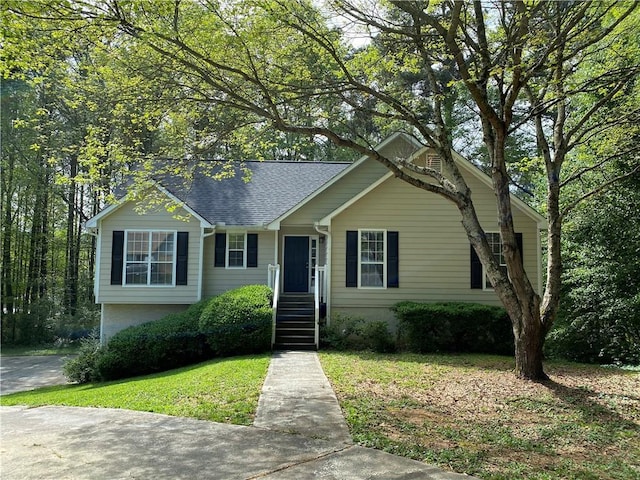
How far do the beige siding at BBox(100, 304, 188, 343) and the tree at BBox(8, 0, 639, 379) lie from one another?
8.37 meters

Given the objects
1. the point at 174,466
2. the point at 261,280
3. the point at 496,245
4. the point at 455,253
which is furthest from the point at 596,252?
the point at 174,466

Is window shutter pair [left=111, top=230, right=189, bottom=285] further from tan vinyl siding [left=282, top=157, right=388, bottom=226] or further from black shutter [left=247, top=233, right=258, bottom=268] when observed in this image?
tan vinyl siding [left=282, top=157, right=388, bottom=226]

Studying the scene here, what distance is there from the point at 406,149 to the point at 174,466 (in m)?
12.3

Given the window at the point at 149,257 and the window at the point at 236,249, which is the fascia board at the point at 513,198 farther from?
the window at the point at 149,257

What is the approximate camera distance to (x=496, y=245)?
1395 centimetres

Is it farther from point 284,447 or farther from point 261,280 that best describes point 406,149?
point 284,447

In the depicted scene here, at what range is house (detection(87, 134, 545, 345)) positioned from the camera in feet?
45.1

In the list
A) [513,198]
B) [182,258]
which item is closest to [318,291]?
[182,258]

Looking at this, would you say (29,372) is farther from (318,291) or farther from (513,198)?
(513,198)

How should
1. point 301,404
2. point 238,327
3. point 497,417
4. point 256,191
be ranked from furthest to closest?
point 256,191 < point 238,327 < point 301,404 < point 497,417

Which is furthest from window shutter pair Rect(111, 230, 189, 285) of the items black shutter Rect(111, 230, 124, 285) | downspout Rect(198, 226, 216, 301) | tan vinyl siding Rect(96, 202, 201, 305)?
downspout Rect(198, 226, 216, 301)

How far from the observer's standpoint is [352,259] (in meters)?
13.8

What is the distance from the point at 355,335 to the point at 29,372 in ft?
32.3

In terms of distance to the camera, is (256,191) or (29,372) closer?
(29,372)
